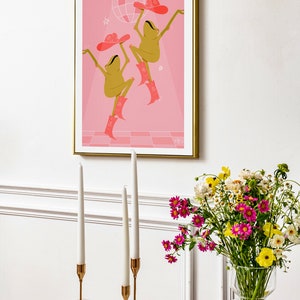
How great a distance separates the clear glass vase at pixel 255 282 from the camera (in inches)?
57.2

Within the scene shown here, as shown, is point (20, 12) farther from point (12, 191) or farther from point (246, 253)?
point (246, 253)

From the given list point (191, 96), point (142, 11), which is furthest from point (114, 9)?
point (191, 96)

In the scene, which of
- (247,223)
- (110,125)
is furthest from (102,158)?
(247,223)

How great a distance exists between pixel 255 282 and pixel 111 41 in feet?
3.67

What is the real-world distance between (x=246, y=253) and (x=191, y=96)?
687 millimetres

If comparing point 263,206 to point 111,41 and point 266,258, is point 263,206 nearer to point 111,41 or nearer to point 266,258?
point 266,258

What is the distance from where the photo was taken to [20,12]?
2.39 metres

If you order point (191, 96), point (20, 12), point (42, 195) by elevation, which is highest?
point (20, 12)

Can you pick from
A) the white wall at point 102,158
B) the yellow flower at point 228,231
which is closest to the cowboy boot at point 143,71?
the white wall at point 102,158

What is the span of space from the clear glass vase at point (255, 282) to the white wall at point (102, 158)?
1.26ft

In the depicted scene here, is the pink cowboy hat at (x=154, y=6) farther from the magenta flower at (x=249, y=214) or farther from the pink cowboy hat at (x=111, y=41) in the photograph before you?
the magenta flower at (x=249, y=214)

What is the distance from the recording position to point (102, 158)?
218 cm

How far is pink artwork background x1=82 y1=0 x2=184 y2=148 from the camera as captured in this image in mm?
1985

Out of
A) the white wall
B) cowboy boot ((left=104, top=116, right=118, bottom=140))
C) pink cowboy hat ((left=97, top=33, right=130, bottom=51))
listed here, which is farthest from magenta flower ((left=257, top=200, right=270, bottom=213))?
pink cowboy hat ((left=97, top=33, right=130, bottom=51))
